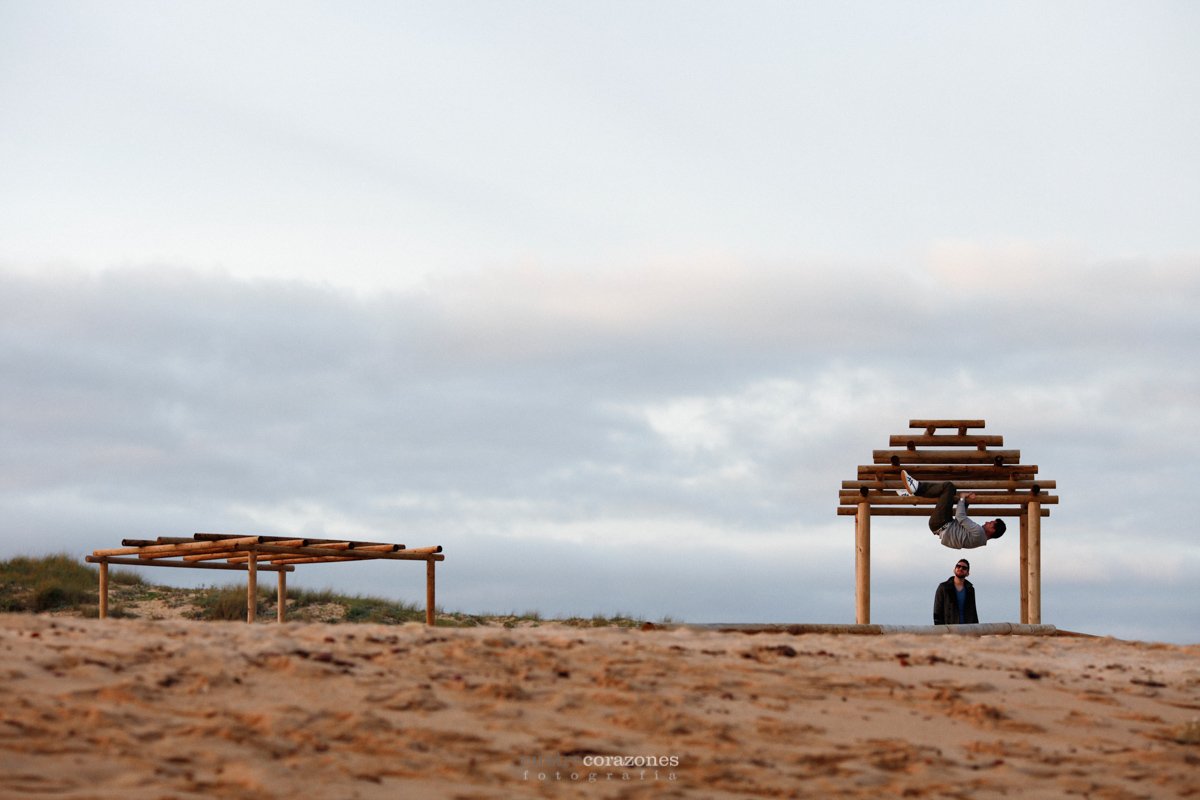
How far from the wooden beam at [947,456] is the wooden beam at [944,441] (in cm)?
12

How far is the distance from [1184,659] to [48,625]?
10.6 metres

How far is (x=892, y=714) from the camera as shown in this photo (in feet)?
33.3

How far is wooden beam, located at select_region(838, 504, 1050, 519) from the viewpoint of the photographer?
72.9 ft

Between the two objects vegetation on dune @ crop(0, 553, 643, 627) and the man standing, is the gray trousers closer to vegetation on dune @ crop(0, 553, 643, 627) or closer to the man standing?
the man standing

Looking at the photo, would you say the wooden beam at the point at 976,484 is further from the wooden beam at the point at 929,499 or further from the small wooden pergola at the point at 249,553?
the small wooden pergola at the point at 249,553

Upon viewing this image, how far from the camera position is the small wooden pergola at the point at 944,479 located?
21.8 metres

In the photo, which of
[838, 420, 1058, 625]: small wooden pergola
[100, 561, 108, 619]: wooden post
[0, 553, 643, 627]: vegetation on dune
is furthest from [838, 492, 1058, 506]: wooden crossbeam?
[100, 561, 108, 619]: wooden post

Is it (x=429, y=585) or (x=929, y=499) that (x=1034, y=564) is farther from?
(x=429, y=585)

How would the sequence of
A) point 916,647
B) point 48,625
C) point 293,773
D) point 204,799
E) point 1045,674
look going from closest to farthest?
point 204,799 → point 293,773 → point 48,625 → point 1045,674 → point 916,647

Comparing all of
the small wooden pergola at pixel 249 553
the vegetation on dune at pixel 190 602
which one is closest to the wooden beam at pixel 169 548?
the small wooden pergola at pixel 249 553

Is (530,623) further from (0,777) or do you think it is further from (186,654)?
(0,777)

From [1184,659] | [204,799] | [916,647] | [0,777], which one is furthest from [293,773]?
[1184,659]

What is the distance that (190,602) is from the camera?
3042cm

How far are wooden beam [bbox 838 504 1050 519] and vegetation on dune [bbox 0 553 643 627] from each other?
6.34 meters
